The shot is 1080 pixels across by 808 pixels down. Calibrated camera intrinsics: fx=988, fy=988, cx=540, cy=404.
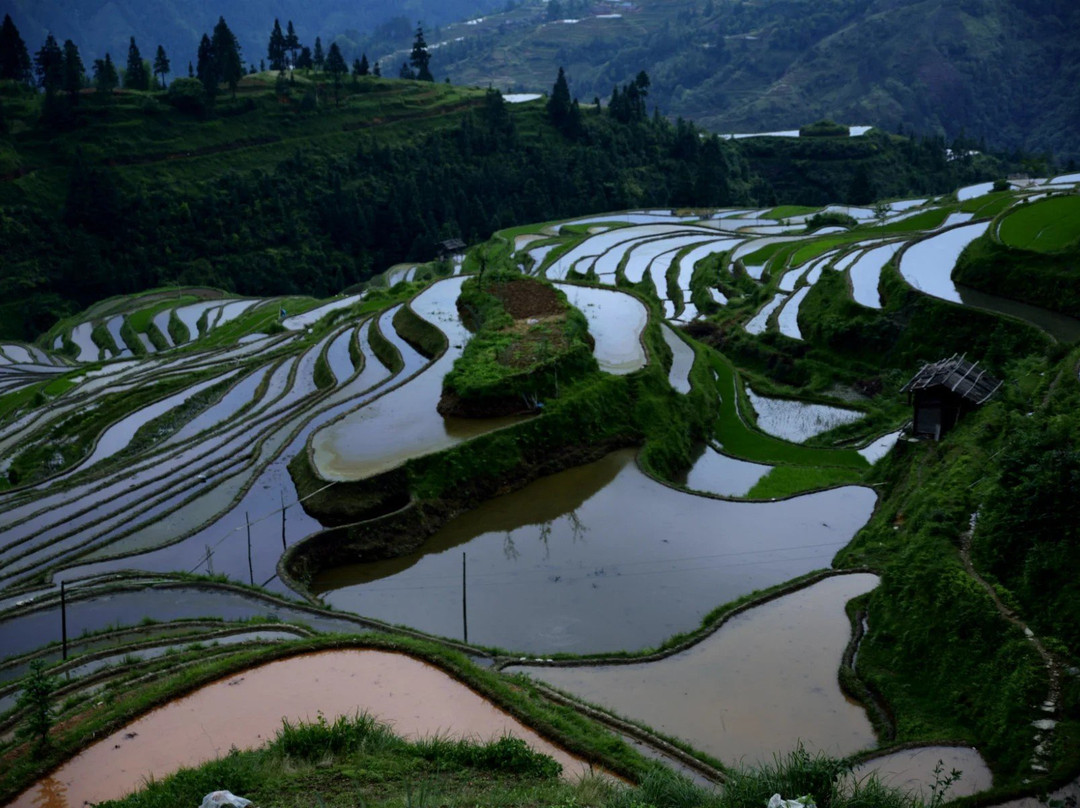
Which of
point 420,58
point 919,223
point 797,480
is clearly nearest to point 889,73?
point 420,58

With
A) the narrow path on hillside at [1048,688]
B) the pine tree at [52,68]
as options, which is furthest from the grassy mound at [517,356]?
the pine tree at [52,68]

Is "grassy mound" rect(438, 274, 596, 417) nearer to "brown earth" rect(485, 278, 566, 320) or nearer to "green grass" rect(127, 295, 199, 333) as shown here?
"brown earth" rect(485, 278, 566, 320)

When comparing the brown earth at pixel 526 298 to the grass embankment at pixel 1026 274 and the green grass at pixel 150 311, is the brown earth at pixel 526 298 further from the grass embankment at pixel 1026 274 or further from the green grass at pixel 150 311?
the green grass at pixel 150 311

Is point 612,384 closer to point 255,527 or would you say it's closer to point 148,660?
point 255,527

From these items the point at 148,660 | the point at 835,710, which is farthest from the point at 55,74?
the point at 835,710

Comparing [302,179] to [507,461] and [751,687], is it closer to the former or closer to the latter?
[507,461]

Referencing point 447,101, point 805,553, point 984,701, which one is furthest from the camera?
point 447,101
